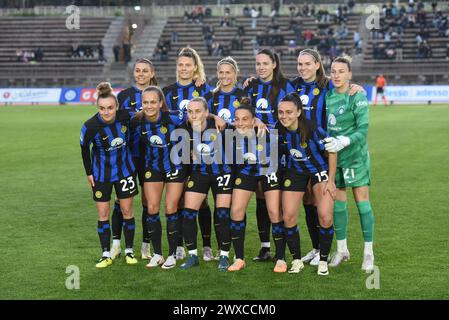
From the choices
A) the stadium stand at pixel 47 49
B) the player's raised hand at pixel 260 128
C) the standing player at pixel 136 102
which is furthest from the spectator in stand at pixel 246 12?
the player's raised hand at pixel 260 128

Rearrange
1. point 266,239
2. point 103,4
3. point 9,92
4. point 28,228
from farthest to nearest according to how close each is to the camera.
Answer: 1. point 103,4
2. point 9,92
3. point 28,228
4. point 266,239

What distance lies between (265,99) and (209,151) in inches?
29.4

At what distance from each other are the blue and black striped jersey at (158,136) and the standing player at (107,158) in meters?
0.16

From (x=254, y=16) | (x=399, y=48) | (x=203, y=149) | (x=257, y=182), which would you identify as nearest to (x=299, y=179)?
(x=257, y=182)

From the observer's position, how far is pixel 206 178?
280 inches

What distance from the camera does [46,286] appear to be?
642 cm

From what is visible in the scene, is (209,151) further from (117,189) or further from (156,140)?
(117,189)

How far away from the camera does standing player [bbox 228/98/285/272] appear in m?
6.90

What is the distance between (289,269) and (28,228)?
3.63 m

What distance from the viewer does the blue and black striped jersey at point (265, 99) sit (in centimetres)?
715

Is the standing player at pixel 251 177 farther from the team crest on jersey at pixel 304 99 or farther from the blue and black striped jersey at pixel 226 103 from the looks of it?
the team crest on jersey at pixel 304 99

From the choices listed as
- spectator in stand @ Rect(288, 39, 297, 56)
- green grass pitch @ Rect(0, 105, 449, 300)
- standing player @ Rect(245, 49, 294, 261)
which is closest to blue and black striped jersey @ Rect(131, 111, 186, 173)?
standing player @ Rect(245, 49, 294, 261)
